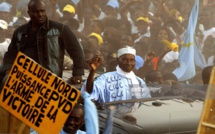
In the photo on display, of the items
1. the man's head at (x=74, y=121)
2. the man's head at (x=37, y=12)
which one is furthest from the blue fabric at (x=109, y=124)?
the man's head at (x=37, y=12)

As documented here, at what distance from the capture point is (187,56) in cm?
1189

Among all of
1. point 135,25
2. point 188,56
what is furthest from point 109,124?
point 135,25

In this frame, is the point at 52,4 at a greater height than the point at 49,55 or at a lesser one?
greater

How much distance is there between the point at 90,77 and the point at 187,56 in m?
5.10

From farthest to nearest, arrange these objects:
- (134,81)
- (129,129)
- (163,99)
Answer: (134,81) < (163,99) < (129,129)

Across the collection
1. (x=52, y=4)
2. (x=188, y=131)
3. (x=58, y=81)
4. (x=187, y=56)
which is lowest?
(x=188, y=131)

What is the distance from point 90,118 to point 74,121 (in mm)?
159

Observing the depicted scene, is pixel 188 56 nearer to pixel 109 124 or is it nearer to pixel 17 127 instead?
pixel 109 124

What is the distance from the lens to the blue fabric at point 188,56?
11.6m

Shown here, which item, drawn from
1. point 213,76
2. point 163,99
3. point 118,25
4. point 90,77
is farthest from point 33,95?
point 118,25

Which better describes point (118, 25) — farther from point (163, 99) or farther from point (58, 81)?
point (58, 81)

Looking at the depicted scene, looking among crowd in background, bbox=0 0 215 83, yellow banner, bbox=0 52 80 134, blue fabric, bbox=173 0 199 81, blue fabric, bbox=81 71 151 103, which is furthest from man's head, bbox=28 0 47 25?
blue fabric, bbox=173 0 199 81

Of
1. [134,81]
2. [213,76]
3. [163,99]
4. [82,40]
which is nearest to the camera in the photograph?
[213,76]

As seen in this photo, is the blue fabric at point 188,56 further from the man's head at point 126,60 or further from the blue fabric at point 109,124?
the blue fabric at point 109,124
